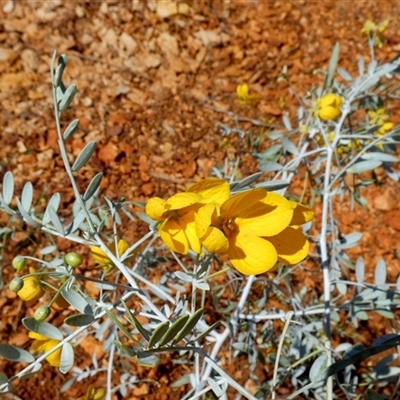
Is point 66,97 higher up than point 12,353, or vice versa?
point 66,97

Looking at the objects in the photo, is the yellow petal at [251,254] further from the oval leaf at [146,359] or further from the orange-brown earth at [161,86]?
the orange-brown earth at [161,86]

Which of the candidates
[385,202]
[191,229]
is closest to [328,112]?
[191,229]

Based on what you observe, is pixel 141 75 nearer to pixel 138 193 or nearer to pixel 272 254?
pixel 138 193

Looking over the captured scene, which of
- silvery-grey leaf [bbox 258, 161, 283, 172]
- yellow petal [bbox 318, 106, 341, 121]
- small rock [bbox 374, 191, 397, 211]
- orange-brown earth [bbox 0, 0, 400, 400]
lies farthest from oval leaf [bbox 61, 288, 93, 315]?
small rock [bbox 374, 191, 397, 211]

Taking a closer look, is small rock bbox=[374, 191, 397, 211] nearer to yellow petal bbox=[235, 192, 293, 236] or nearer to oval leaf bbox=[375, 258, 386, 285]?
oval leaf bbox=[375, 258, 386, 285]

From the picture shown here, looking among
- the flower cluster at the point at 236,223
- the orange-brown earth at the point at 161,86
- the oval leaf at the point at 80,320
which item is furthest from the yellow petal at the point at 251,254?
the orange-brown earth at the point at 161,86

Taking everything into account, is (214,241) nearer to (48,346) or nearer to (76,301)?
(76,301)
